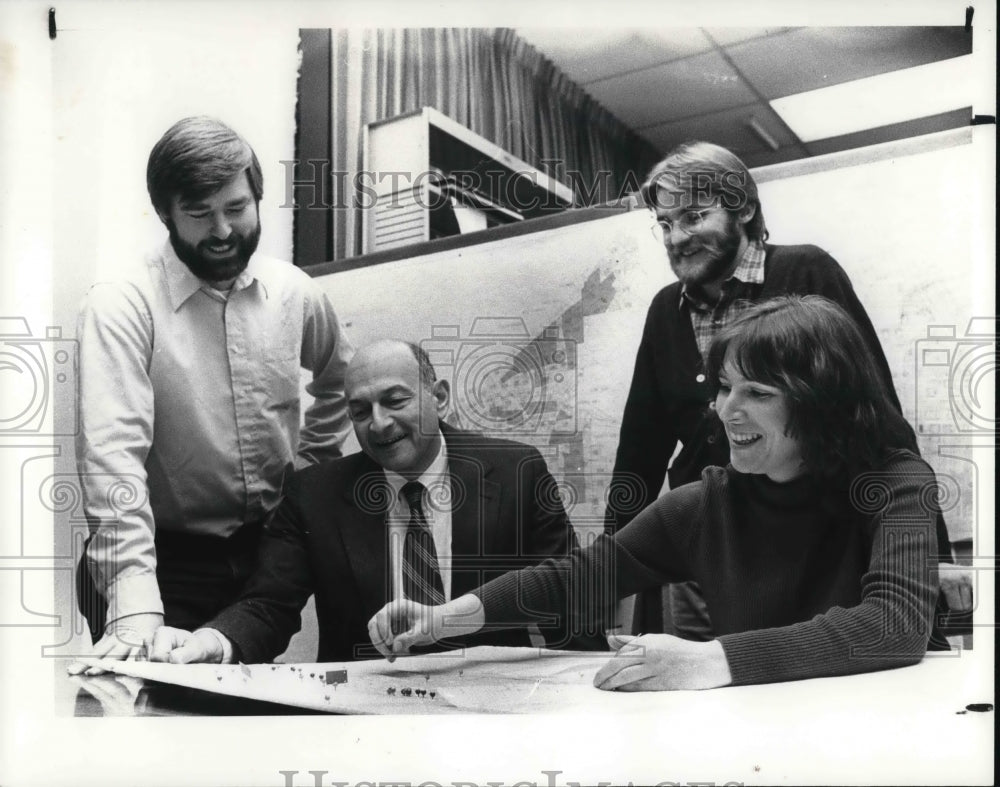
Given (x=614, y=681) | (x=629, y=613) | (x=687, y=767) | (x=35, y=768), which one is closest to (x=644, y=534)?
(x=629, y=613)

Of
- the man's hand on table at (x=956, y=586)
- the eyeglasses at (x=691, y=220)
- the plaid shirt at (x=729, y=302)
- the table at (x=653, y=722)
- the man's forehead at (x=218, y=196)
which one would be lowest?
the table at (x=653, y=722)

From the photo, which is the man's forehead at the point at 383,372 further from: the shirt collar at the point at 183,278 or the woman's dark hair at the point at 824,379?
the woman's dark hair at the point at 824,379

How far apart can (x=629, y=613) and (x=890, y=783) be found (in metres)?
0.63

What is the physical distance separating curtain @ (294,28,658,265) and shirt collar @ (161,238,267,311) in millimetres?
101

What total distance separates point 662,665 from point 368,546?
674 millimetres

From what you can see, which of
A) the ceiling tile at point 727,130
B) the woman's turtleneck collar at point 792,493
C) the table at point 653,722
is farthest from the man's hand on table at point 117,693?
the ceiling tile at point 727,130

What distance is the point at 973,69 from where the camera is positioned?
2.30 m

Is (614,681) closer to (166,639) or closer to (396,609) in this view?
(396,609)

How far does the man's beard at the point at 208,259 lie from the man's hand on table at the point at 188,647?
77cm

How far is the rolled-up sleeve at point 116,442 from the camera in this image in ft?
7.55

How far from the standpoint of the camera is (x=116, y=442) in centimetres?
231

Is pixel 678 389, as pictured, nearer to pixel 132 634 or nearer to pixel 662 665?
pixel 662 665

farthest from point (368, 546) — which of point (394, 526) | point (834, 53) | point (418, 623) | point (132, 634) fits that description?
point (834, 53)

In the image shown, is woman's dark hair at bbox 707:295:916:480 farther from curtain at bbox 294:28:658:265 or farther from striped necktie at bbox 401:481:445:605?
striped necktie at bbox 401:481:445:605
